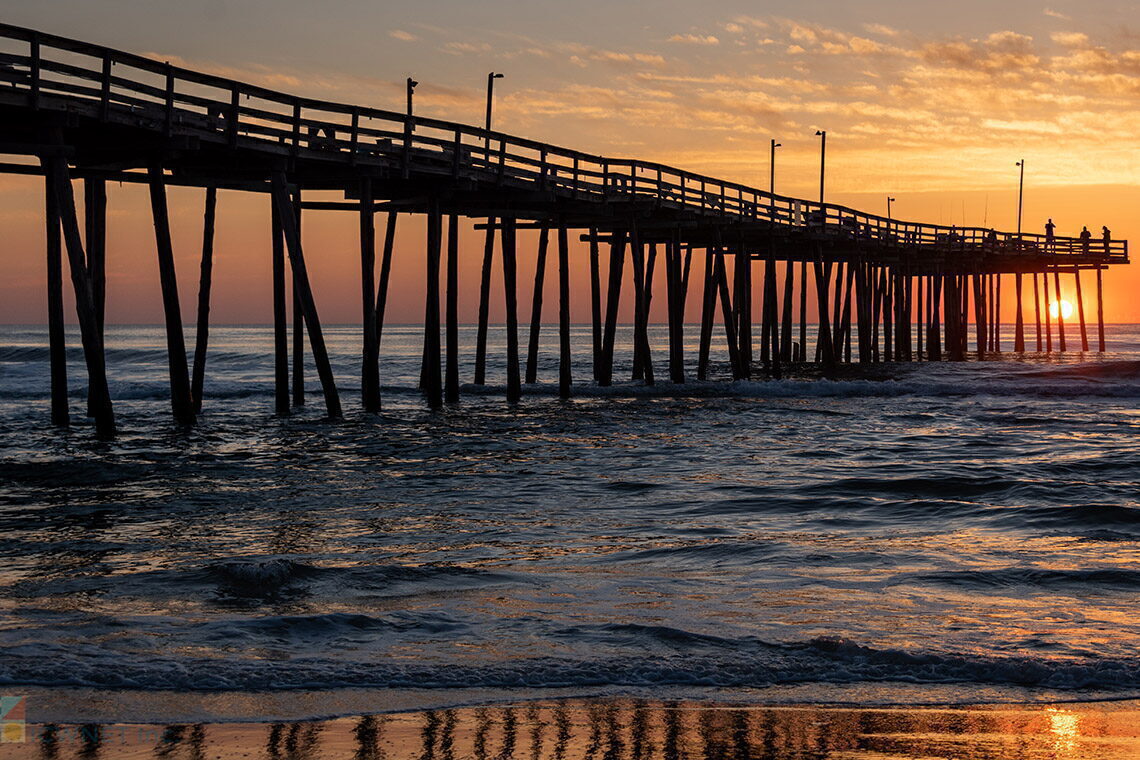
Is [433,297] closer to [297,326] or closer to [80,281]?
[297,326]

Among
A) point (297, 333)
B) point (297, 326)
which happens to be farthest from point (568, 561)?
point (297, 333)

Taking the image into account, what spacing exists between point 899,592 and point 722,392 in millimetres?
26065

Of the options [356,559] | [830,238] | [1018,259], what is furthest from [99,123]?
[1018,259]

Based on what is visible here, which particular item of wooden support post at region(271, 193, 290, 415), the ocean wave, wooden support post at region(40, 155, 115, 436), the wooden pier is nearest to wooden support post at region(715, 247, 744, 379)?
the wooden pier

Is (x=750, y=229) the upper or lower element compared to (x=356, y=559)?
upper

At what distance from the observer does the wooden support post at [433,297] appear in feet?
83.3

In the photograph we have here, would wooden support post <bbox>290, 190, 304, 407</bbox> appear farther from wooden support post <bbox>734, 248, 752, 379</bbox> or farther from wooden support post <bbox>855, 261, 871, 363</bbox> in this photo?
wooden support post <bbox>855, 261, 871, 363</bbox>

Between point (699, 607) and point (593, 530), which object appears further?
point (593, 530)

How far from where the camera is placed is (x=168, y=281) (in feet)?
67.4

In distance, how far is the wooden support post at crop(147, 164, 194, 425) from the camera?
19984 mm

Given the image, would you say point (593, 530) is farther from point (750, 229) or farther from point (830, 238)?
point (830, 238)

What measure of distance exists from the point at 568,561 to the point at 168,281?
12453 mm

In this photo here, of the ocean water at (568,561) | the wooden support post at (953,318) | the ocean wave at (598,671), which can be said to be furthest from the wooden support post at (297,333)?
the wooden support post at (953,318)

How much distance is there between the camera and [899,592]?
9.34m
